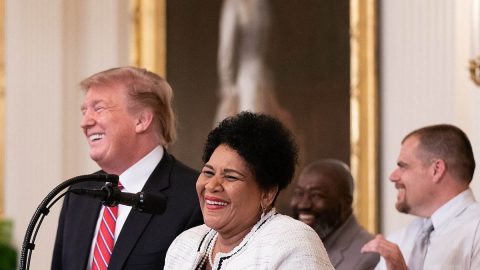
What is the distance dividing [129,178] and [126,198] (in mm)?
1179

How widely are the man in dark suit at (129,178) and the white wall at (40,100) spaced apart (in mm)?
3636

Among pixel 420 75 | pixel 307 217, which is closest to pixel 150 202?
pixel 307 217

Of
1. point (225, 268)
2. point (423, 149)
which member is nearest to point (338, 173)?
point (423, 149)

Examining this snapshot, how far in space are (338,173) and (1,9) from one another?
340 cm

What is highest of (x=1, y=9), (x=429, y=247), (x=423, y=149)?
(x=1, y=9)

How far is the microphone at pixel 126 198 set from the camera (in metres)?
3.49

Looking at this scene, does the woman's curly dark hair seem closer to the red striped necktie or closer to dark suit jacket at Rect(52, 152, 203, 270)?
dark suit jacket at Rect(52, 152, 203, 270)

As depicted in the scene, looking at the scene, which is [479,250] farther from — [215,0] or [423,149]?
[215,0]

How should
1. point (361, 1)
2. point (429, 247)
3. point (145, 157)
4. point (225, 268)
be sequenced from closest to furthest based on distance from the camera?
point (225, 268) → point (145, 157) → point (429, 247) → point (361, 1)

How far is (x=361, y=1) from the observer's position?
8516mm

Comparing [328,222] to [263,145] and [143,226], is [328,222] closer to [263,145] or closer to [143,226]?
[143,226]

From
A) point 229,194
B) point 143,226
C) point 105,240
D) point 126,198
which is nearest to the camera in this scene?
point 126,198

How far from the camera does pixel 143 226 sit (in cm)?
449

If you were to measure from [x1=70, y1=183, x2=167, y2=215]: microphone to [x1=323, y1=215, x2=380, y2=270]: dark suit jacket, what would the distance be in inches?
95.9
